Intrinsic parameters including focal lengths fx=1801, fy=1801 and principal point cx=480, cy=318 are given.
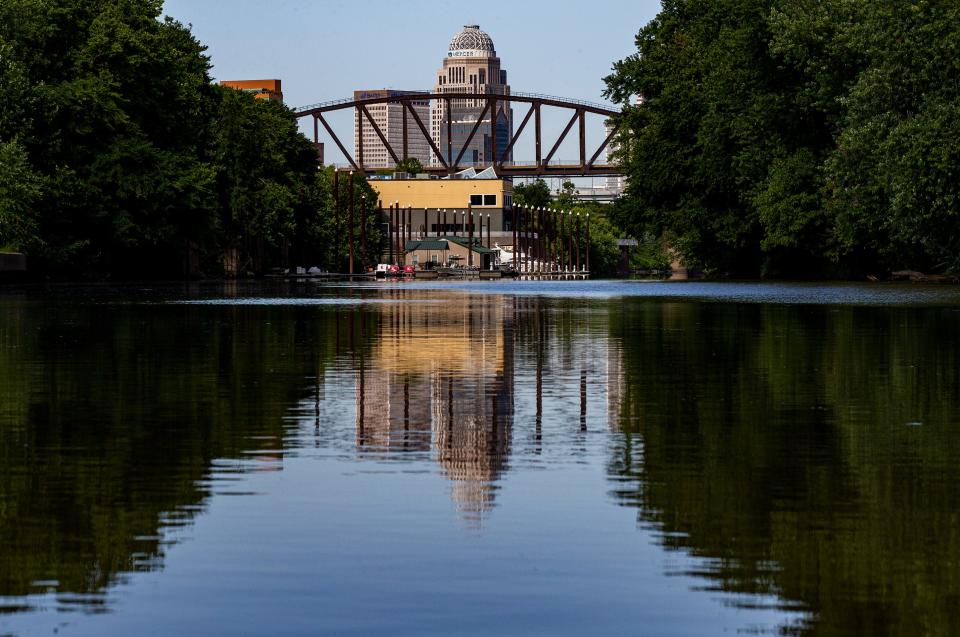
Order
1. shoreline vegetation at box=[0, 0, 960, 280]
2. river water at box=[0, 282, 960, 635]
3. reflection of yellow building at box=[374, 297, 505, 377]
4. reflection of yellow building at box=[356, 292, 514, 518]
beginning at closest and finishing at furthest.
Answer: river water at box=[0, 282, 960, 635] < reflection of yellow building at box=[356, 292, 514, 518] < reflection of yellow building at box=[374, 297, 505, 377] < shoreline vegetation at box=[0, 0, 960, 280]

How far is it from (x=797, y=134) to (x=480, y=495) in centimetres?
8950

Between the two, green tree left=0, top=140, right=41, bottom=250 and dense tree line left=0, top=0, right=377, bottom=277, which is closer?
green tree left=0, top=140, right=41, bottom=250

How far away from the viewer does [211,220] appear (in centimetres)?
11150

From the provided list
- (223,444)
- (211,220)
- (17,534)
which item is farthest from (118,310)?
(211,220)

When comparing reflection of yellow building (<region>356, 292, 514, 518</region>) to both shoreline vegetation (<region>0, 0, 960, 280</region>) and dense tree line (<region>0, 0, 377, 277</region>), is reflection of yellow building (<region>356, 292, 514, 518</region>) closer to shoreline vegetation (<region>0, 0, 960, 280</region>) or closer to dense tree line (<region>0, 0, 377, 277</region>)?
shoreline vegetation (<region>0, 0, 960, 280</region>)

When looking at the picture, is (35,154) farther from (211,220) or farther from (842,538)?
(842,538)

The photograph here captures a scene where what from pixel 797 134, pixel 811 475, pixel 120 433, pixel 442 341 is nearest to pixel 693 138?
pixel 797 134

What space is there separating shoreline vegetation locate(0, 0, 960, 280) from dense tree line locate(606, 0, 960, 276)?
134 millimetres

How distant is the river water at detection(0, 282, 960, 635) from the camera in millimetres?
9195

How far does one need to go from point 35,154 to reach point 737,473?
286 ft

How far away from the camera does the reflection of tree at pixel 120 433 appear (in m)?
11.0

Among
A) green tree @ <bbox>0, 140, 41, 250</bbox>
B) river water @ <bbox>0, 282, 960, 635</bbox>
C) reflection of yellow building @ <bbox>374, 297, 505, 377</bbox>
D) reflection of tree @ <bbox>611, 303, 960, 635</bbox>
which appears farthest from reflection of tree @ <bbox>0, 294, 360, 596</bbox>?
green tree @ <bbox>0, 140, 41, 250</bbox>

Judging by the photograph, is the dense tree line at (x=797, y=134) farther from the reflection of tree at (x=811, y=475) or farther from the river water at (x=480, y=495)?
the river water at (x=480, y=495)

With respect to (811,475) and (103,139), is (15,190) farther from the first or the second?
(811,475)
